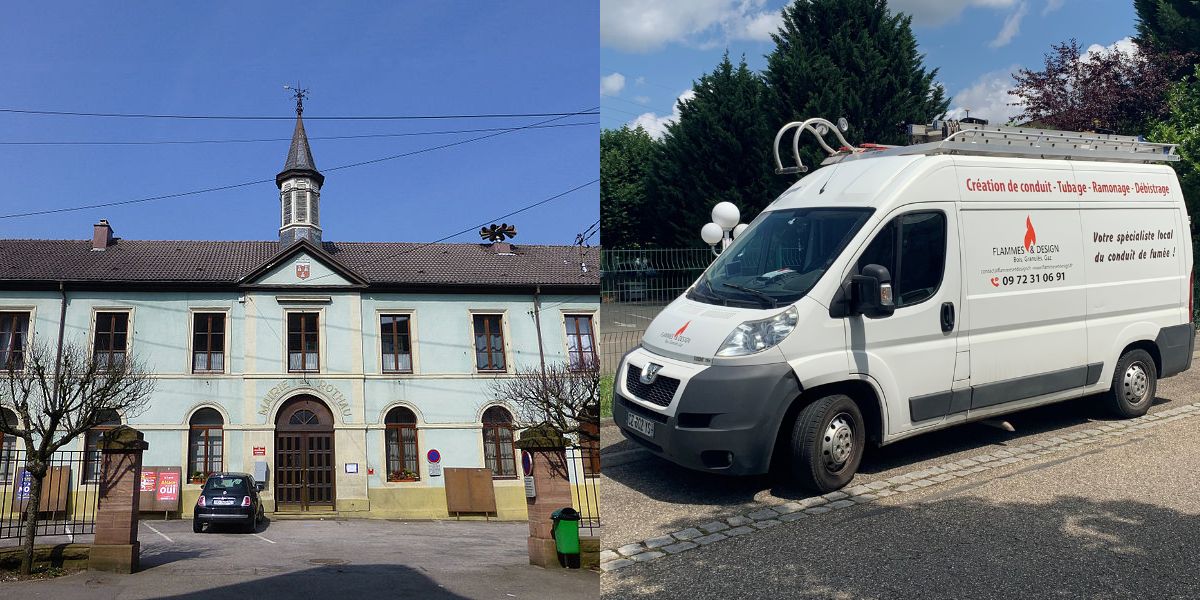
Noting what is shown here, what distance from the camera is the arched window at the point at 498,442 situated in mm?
2170

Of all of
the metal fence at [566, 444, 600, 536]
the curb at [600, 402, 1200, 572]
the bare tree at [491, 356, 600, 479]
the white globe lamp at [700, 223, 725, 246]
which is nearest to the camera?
the metal fence at [566, 444, 600, 536]

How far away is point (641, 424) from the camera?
5105mm

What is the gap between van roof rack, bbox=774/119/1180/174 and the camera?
5.79 meters

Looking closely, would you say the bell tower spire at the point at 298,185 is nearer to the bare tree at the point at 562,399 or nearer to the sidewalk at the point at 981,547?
the bare tree at the point at 562,399

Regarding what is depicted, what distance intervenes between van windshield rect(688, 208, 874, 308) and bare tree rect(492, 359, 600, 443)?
303cm

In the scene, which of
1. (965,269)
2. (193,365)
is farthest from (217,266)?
(965,269)

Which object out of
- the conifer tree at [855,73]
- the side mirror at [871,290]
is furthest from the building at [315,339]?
the conifer tree at [855,73]

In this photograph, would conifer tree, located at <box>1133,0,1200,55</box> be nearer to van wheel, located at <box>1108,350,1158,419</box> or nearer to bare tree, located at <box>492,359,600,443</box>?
van wheel, located at <box>1108,350,1158,419</box>

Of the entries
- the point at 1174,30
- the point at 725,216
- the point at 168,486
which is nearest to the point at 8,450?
the point at 168,486

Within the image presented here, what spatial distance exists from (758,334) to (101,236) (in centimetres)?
341

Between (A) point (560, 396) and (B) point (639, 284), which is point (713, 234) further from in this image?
(A) point (560, 396)

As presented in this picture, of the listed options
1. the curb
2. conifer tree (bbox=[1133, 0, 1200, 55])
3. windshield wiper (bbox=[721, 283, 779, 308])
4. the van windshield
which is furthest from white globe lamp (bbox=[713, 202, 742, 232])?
conifer tree (bbox=[1133, 0, 1200, 55])

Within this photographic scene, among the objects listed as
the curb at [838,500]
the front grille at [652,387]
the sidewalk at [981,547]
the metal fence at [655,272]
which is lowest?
the sidewalk at [981,547]

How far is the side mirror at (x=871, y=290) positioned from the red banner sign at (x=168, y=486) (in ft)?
12.5
